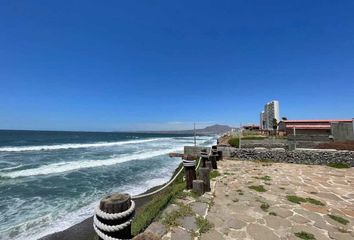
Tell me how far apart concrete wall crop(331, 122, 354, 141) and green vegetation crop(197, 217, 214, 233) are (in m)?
17.8

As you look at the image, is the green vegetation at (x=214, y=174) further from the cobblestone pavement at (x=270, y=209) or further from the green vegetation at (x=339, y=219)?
the green vegetation at (x=339, y=219)

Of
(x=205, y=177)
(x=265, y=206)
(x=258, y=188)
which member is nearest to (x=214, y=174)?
(x=258, y=188)

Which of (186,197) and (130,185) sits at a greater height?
(186,197)

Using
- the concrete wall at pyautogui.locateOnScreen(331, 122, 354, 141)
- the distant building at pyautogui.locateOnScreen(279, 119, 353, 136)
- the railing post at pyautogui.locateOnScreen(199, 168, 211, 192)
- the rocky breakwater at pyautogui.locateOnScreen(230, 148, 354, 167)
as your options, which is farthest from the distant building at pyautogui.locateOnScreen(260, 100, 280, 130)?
the railing post at pyautogui.locateOnScreen(199, 168, 211, 192)

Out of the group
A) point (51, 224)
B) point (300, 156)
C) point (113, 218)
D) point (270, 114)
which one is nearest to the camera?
point (113, 218)

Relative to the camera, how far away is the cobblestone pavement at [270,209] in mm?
3867

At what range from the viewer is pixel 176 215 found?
4.33 meters

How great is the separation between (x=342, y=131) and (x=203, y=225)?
18.6 metres

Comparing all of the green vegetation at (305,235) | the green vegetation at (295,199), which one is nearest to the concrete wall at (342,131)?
the green vegetation at (295,199)

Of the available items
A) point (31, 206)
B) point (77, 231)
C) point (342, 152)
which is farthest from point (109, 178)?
point (342, 152)

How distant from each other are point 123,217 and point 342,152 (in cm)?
1235

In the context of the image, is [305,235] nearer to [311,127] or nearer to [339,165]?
[339,165]

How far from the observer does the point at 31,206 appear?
9.56m

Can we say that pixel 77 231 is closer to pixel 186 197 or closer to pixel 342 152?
pixel 186 197
